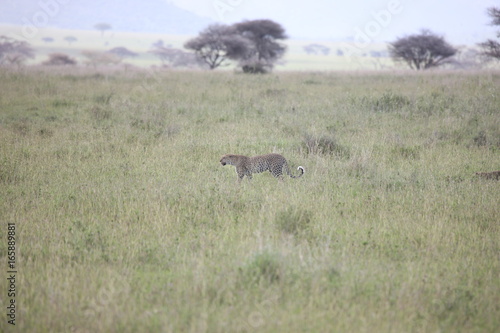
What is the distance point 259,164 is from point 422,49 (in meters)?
32.3

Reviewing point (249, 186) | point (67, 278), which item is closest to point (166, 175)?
point (249, 186)

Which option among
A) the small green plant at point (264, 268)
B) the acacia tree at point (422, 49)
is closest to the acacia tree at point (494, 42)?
the acacia tree at point (422, 49)

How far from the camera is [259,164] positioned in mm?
7082

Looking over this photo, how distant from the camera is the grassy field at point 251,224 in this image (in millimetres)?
3434

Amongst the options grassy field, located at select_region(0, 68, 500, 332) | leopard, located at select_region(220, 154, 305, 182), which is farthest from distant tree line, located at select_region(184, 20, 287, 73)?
leopard, located at select_region(220, 154, 305, 182)

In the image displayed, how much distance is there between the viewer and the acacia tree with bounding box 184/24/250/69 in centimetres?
3450

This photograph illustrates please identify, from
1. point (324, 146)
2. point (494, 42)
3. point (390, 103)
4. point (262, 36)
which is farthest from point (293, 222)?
point (262, 36)

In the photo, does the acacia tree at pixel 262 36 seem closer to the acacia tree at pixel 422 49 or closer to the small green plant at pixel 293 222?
the acacia tree at pixel 422 49

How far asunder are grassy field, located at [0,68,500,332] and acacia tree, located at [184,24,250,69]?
79.2ft

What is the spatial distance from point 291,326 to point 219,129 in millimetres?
7873

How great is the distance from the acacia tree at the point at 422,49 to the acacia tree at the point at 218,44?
1265cm

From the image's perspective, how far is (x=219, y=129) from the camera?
35.1 ft

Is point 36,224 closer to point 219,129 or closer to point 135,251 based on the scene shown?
point 135,251

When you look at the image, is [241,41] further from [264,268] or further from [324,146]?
[264,268]
